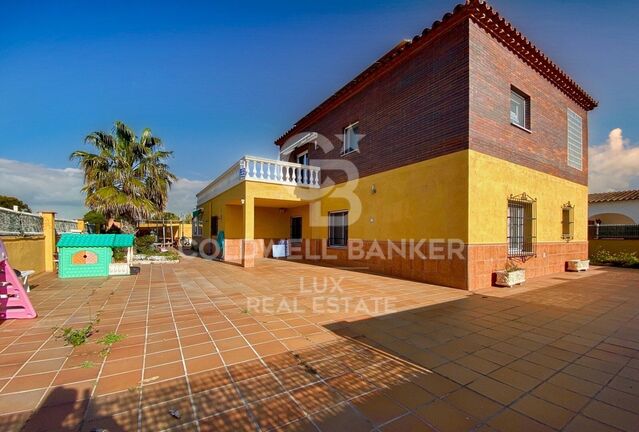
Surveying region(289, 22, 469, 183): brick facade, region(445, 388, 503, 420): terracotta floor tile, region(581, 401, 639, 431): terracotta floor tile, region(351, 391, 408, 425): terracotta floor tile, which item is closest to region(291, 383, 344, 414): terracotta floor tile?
region(351, 391, 408, 425): terracotta floor tile

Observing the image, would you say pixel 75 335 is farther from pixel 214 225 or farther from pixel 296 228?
pixel 214 225

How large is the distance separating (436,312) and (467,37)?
6.73 metres

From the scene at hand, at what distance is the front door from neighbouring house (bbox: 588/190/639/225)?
19.9 metres

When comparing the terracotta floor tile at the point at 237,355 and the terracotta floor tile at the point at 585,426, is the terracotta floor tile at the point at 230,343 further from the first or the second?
the terracotta floor tile at the point at 585,426

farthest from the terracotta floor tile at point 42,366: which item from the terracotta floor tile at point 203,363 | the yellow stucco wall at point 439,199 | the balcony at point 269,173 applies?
the balcony at point 269,173

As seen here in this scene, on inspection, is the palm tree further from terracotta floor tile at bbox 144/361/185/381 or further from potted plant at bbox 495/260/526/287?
potted plant at bbox 495/260/526/287

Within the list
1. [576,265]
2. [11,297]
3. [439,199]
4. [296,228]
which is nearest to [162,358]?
[11,297]

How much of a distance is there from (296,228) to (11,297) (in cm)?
1164

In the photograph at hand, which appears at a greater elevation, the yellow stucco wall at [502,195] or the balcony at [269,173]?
the balcony at [269,173]

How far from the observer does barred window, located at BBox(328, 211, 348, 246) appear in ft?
38.6

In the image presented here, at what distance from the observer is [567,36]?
314 inches

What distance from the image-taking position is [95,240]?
8.43 metres

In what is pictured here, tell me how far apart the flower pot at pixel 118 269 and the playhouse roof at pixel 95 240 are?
76 cm

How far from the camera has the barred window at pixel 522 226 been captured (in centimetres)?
848
